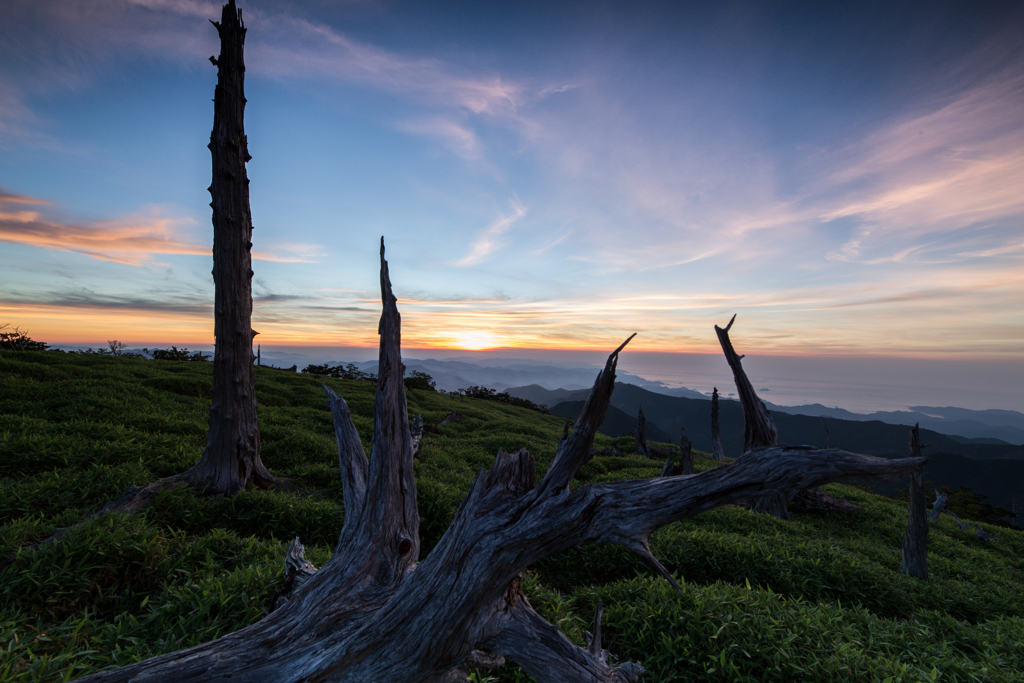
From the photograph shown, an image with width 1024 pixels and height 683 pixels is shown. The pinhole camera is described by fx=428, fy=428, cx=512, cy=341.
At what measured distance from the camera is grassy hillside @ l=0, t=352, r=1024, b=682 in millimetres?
4324

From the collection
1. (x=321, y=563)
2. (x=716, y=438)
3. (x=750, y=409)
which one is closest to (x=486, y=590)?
(x=321, y=563)

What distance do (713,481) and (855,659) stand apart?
410cm

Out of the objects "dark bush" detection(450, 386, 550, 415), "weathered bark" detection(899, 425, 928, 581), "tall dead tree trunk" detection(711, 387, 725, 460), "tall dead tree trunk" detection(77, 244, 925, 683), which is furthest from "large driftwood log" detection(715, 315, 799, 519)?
"dark bush" detection(450, 386, 550, 415)

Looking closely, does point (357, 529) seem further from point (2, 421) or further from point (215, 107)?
point (2, 421)

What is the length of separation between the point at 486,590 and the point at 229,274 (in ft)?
23.2

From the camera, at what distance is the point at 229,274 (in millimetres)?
7367

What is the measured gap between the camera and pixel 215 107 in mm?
7441

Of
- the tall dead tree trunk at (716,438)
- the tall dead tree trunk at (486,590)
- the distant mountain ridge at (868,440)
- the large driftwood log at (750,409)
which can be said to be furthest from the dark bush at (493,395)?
Result: the tall dead tree trunk at (486,590)

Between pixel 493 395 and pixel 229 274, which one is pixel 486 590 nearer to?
pixel 229 274

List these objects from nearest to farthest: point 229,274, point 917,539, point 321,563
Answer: point 321,563 → point 229,274 → point 917,539

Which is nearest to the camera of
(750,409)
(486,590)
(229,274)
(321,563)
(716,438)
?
(486,590)

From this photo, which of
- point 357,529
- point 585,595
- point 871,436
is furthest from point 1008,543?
point 871,436

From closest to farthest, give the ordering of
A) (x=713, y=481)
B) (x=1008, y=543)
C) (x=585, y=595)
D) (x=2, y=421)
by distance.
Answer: (x=713, y=481), (x=585, y=595), (x=2, y=421), (x=1008, y=543)

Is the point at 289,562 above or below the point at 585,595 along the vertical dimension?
above
